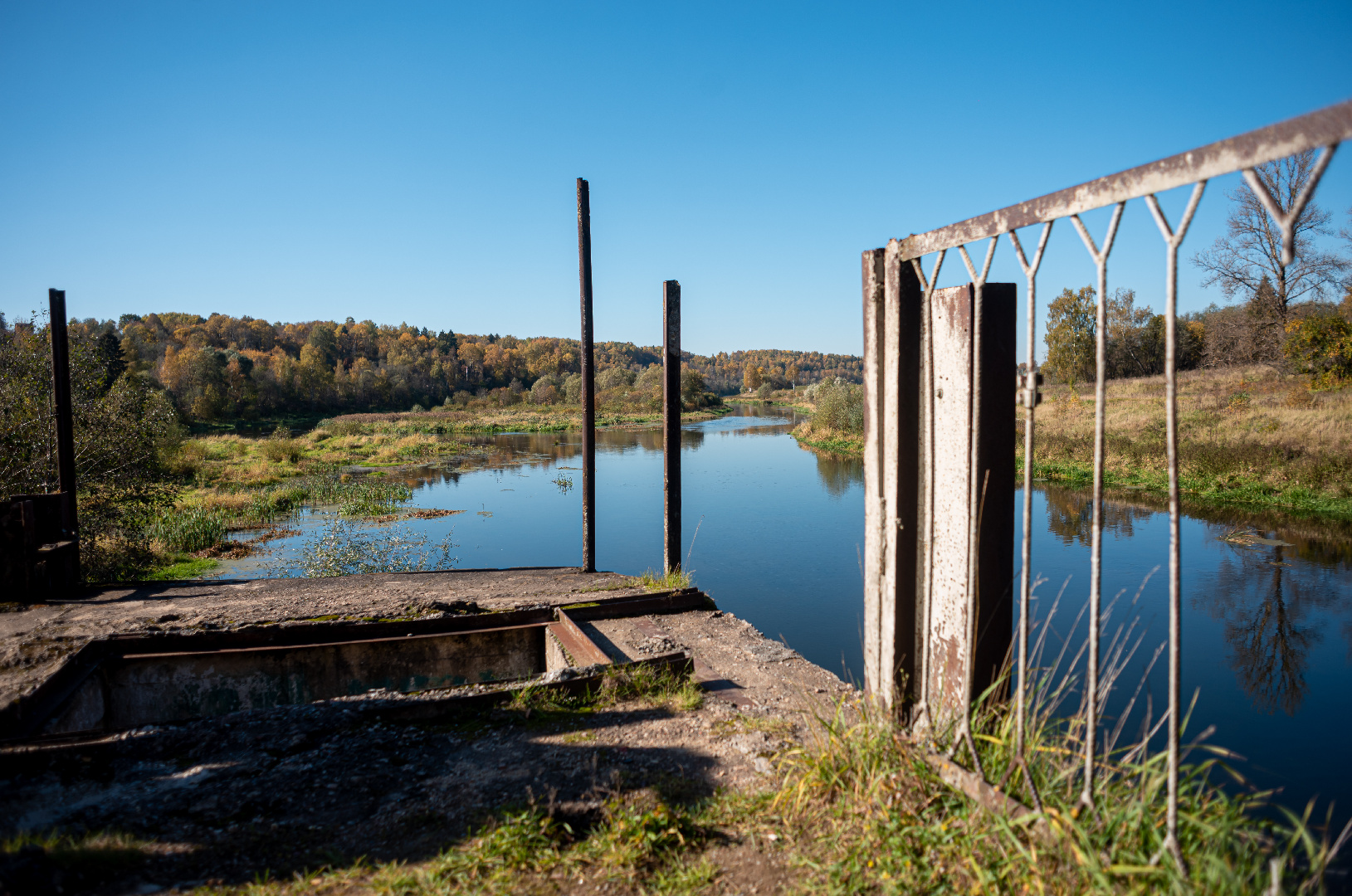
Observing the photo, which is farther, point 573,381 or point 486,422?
point 573,381

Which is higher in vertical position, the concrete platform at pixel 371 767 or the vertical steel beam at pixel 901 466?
the vertical steel beam at pixel 901 466

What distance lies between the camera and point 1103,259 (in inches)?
86.4

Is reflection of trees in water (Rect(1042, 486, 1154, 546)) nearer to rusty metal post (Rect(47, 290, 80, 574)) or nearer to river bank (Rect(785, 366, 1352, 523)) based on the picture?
river bank (Rect(785, 366, 1352, 523))

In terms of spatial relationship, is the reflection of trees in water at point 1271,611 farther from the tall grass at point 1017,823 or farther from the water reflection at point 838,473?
the water reflection at point 838,473

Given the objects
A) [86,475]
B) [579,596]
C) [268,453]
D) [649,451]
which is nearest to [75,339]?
[86,475]

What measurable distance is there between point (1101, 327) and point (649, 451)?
113 feet

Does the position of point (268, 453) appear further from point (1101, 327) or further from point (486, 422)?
point (1101, 327)

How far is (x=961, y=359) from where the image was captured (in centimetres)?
278

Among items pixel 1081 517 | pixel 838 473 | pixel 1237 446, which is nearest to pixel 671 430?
pixel 1081 517

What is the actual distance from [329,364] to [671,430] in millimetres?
95653

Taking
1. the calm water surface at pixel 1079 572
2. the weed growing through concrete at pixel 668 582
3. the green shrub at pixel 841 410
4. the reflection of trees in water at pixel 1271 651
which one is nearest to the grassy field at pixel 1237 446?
the calm water surface at pixel 1079 572

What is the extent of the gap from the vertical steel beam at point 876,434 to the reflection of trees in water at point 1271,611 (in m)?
7.27

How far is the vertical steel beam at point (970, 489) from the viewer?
8.93ft

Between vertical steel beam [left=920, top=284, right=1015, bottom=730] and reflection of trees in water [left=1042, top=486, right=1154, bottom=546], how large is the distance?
41.9ft
